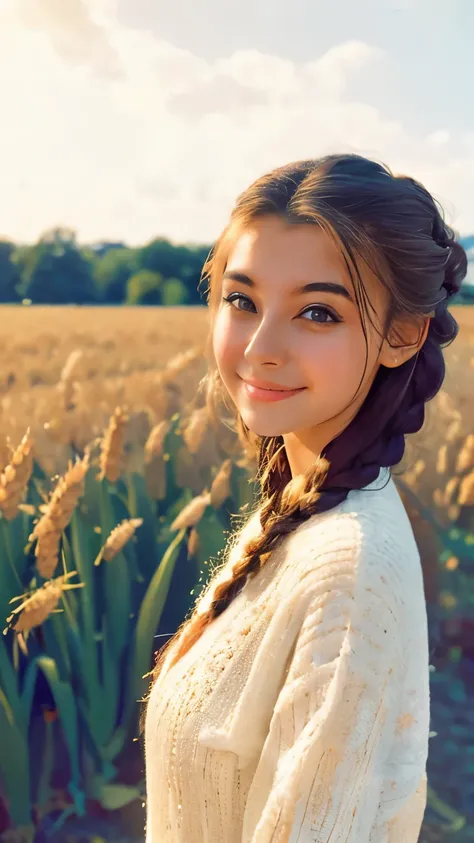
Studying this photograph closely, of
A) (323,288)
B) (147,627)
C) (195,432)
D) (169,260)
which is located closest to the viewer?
(323,288)

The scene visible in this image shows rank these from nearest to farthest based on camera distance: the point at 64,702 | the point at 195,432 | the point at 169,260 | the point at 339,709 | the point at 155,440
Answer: the point at 339,709 < the point at 64,702 < the point at 155,440 < the point at 195,432 < the point at 169,260

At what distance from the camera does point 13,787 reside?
5.77 ft

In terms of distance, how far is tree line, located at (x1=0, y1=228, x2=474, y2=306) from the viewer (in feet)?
111

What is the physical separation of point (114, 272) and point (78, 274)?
5.58ft

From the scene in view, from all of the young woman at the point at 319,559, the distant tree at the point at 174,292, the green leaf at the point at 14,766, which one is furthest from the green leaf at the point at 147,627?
the distant tree at the point at 174,292

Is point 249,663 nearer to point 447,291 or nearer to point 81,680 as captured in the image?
point 447,291

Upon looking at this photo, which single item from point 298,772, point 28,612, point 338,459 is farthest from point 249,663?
point 28,612

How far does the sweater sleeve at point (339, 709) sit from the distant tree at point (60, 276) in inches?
1419

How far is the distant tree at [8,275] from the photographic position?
3506cm

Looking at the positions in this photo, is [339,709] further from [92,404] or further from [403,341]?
[92,404]

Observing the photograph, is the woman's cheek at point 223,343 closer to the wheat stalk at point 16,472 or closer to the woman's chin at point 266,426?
the woman's chin at point 266,426

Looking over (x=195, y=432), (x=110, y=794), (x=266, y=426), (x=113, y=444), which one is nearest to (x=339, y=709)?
(x=266, y=426)

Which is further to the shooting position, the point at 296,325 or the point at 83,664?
the point at 83,664

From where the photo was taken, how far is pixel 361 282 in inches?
35.8
